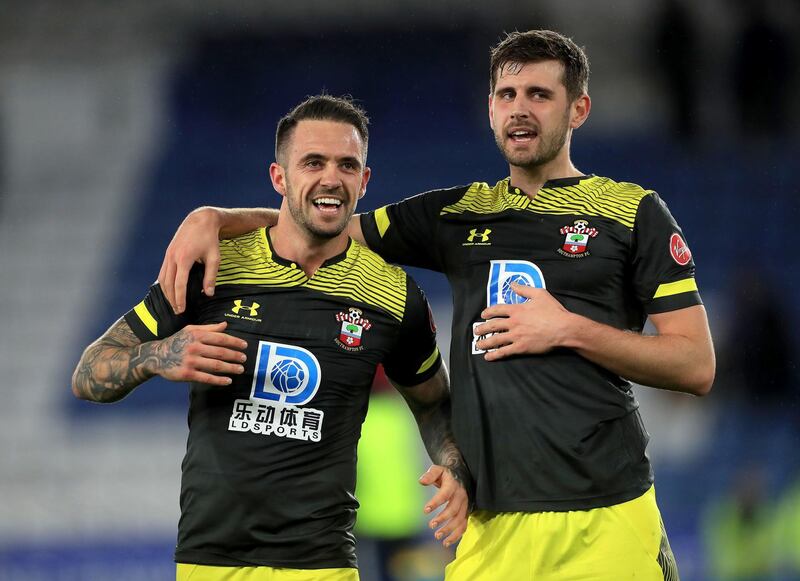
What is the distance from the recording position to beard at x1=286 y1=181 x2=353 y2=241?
3760 millimetres

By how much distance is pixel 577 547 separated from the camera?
11.4 ft

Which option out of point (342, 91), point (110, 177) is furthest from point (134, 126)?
point (342, 91)

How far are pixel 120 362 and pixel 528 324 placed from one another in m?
1.27

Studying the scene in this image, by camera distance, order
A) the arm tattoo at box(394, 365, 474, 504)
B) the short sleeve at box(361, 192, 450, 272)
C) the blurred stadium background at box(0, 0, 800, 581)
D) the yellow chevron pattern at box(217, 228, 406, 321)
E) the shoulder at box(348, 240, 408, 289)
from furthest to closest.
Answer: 1. the blurred stadium background at box(0, 0, 800, 581)
2. the short sleeve at box(361, 192, 450, 272)
3. the shoulder at box(348, 240, 408, 289)
4. the yellow chevron pattern at box(217, 228, 406, 321)
5. the arm tattoo at box(394, 365, 474, 504)

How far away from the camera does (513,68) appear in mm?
3744

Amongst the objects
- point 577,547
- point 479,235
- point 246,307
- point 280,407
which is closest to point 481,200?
point 479,235

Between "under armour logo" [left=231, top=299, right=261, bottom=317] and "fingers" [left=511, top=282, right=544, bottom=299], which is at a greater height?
"fingers" [left=511, top=282, right=544, bottom=299]

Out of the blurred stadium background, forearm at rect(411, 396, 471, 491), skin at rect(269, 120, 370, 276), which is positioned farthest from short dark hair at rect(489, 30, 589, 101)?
the blurred stadium background

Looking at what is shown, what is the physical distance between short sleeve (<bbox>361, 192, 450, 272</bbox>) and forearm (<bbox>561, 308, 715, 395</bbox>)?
0.69 metres

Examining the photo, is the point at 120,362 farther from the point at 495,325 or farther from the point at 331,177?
the point at 495,325

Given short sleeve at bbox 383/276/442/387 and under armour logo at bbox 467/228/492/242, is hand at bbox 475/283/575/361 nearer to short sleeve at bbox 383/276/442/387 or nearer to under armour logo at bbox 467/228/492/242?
under armour logo at bbox 467/228/492/242

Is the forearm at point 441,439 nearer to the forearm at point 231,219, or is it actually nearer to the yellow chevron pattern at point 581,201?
the yellow chevron pattern at point 581,201

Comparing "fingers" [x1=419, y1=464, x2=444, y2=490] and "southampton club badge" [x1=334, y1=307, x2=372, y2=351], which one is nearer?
"fingers" [x1=419, y1=464, x2=444, y2=490]

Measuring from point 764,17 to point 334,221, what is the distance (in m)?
9.62
